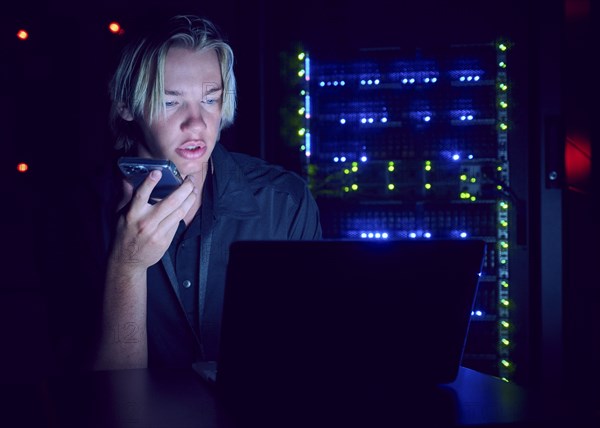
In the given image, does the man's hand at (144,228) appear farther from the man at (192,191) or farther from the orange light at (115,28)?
the orange light at (115,28)

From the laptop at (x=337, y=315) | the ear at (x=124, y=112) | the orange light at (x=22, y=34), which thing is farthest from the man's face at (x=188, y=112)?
the orange light at (x=22, y=34)

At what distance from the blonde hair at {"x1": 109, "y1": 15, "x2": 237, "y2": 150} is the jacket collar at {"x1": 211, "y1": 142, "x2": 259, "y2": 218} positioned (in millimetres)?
240

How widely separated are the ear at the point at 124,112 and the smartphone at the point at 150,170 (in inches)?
20.1

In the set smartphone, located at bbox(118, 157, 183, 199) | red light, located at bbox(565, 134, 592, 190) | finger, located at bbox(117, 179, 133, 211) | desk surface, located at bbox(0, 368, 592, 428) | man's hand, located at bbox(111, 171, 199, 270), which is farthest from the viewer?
red light, located at bbox(565, 134, 592, 190)

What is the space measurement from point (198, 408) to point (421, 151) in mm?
2172

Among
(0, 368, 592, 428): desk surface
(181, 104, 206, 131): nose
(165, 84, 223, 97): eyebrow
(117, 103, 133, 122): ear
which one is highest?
(165, 84, 223, 97): eyebrow

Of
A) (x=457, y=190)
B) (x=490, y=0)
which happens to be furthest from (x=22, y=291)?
(x=490, y=0)

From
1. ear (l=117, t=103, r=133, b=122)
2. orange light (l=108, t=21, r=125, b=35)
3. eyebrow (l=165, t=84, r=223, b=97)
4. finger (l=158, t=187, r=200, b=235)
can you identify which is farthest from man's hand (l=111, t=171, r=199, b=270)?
orange light (l=108, t=21, r=125, b=35)

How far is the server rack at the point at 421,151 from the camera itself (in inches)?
111

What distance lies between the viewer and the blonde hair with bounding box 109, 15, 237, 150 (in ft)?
5.95

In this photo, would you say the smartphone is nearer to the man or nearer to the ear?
the man

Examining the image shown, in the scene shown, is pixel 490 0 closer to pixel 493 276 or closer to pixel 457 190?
pixel 457 190

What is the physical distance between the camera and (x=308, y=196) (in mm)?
2055

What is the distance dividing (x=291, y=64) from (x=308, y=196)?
1.07 m
